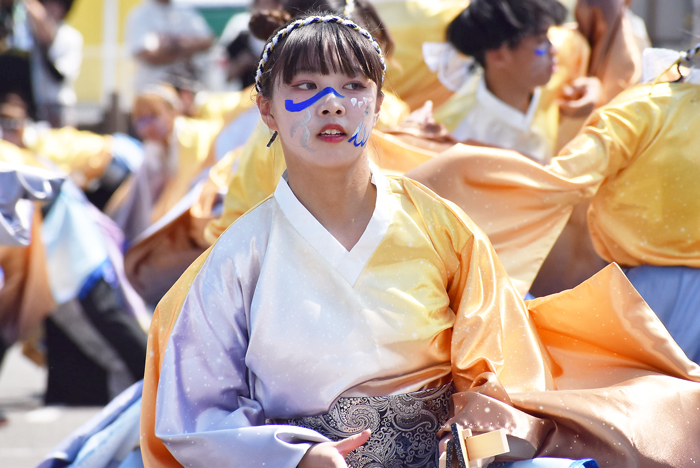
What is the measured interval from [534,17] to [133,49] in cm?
347

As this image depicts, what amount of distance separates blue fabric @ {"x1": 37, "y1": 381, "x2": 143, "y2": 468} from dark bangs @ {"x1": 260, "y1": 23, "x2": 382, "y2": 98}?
2.94 ft

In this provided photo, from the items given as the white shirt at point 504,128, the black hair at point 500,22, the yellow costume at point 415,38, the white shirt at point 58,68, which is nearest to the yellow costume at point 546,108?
the white shirt at point 504,128

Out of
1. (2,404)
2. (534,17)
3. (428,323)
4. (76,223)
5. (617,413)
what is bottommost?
(2,404)

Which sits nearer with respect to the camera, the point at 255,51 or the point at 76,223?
the point at 76,223

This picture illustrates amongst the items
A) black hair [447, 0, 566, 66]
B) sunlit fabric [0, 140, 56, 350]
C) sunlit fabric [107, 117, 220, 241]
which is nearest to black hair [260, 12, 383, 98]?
black hair [447, 0, 566, 66]

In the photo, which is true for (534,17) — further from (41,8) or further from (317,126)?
(41,8)

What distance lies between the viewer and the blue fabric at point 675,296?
5.93ft

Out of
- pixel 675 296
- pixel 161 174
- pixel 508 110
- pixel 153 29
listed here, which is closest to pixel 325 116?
pixel 675 296

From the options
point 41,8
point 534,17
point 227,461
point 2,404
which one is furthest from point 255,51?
point 227,461

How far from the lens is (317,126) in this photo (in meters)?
1.37

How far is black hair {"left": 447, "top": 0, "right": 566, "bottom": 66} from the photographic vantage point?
236 cm

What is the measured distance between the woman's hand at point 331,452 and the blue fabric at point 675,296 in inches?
33.9

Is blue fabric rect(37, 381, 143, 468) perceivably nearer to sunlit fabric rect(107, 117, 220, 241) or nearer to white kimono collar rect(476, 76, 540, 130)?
white kimono collar rect(476, 76, 540, 130)

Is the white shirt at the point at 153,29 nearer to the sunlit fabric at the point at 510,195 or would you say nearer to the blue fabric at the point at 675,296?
the sunlit fabric at the point at 510,195
